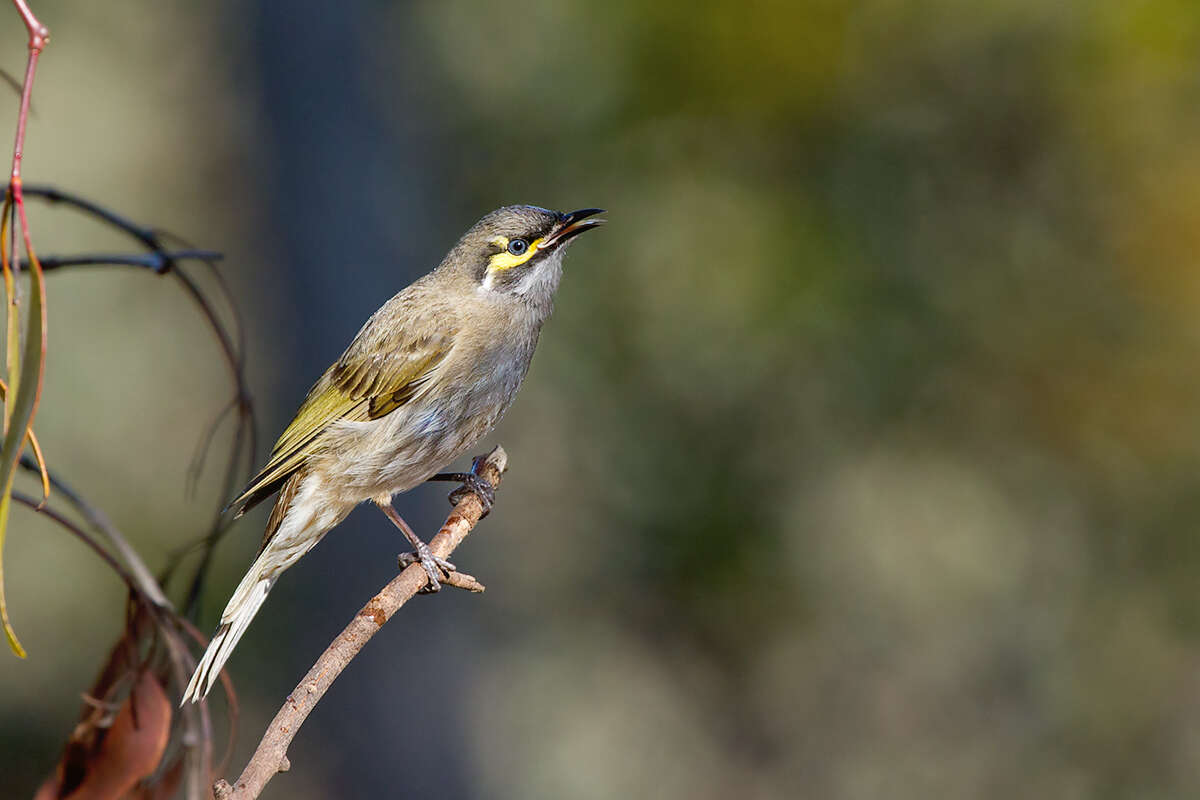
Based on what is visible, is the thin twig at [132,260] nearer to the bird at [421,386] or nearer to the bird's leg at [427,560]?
the bird's leg at [427,560]

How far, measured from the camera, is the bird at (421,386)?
12.8 feet

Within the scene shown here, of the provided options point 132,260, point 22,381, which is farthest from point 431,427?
point 22,381

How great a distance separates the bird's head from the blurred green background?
4.56m

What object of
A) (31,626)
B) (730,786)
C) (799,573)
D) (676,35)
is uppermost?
(676,35)

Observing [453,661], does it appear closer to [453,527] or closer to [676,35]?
[676,35]

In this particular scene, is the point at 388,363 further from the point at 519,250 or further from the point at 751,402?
the point at 751,402

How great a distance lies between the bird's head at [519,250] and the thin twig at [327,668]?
997mm

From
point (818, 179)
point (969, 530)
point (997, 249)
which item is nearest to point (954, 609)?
point (969, 530)

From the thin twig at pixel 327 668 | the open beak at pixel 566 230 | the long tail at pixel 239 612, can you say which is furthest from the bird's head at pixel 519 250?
the long tail at pixel 239 612

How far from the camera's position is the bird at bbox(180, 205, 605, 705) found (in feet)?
12.8

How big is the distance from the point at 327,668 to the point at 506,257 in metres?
1.99

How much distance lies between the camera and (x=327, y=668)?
2.21 m

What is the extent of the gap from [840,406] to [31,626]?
710 centimetres

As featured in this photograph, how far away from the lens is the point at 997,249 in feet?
33.0
